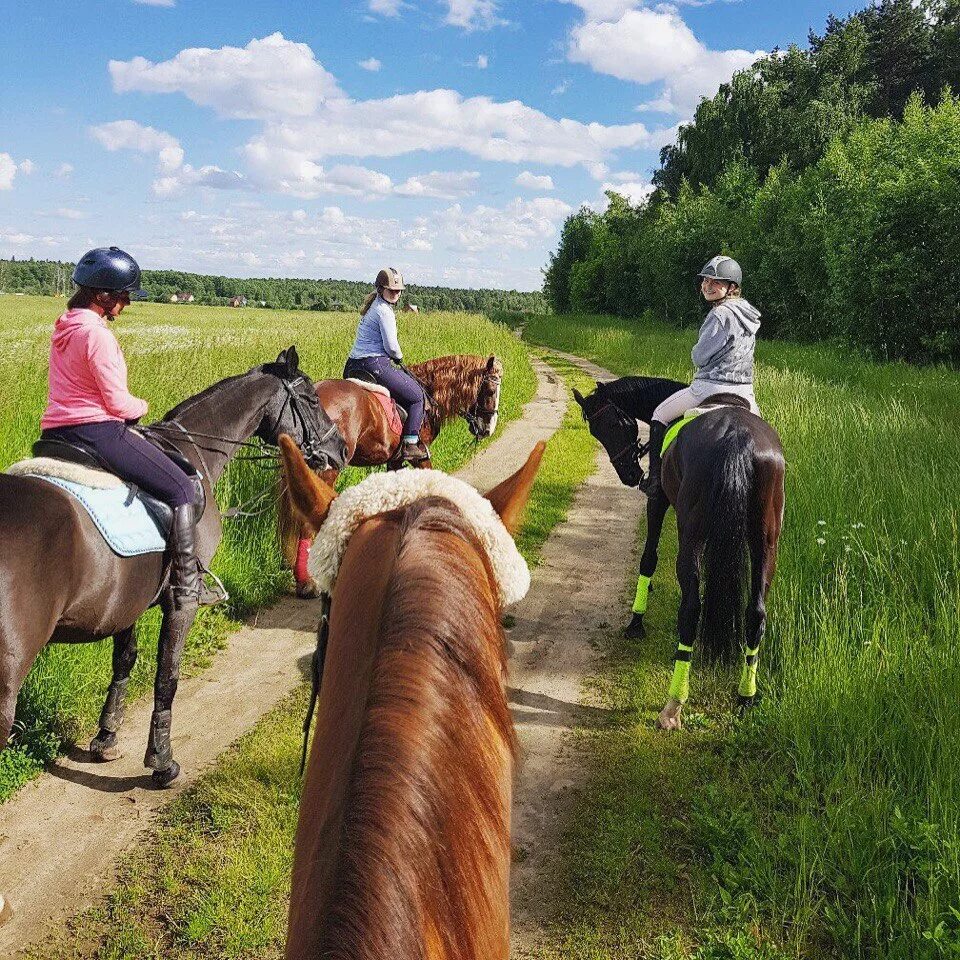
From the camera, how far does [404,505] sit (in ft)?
6.22

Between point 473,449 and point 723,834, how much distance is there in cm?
883

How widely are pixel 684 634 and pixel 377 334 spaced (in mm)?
5274

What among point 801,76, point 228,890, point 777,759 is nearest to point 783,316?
point 777,759

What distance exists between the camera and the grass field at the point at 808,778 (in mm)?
3006

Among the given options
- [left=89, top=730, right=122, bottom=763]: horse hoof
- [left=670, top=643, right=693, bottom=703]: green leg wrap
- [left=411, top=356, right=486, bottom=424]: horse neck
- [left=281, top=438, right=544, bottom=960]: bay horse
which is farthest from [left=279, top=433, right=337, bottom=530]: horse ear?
[left=411, top=356, right=486, bottom=424]: horse neck

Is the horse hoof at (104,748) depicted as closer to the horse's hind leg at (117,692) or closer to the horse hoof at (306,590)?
the horse's hind leg at (117,692)

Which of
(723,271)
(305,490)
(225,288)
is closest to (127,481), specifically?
(305,490)

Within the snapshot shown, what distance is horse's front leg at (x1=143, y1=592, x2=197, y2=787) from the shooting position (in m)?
4.07

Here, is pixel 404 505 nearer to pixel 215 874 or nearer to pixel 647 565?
pixel 215 874

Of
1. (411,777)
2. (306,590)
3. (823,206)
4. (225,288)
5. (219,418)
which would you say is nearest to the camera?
(411,777)

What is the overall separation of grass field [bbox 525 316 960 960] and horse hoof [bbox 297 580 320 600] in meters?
2.90

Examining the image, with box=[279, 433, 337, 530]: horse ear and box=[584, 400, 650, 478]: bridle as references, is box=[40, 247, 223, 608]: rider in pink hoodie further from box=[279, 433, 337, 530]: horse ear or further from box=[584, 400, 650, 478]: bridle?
box=[584, 400, 650, 478]: bridle

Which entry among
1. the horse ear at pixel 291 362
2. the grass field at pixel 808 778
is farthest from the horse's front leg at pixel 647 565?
the horse ear at pixel 291 362

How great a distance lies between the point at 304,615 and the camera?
6398mm
